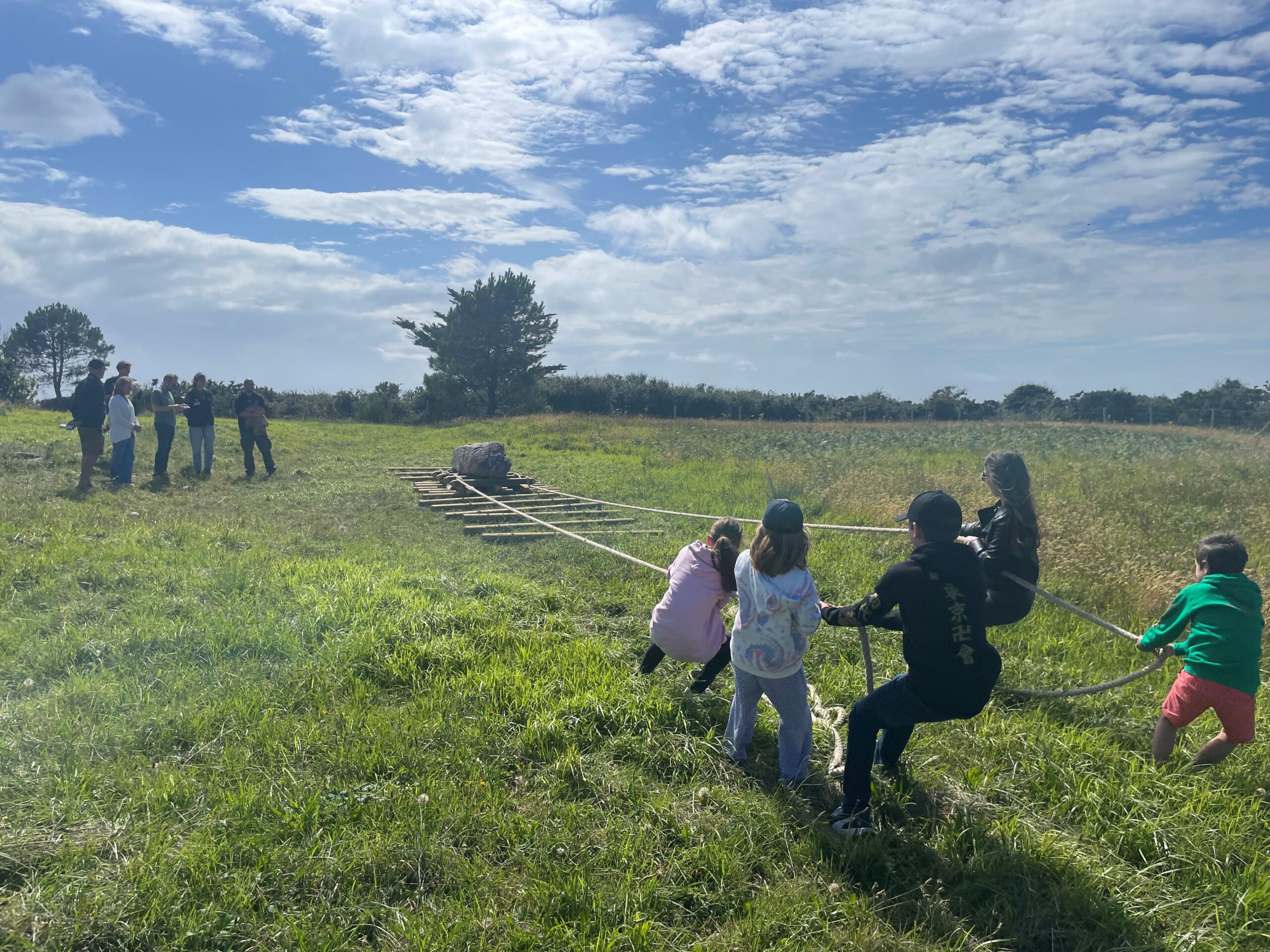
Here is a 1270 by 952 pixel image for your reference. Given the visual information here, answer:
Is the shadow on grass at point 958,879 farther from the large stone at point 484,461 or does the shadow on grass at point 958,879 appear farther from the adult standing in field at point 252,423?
the adult standing in field at point 252,423

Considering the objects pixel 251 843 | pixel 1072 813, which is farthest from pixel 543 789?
pixel 1072 813

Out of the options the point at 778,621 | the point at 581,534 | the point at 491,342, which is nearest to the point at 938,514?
the point at 778,621

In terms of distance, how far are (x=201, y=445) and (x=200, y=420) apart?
0.66 m

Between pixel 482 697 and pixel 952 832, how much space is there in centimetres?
277

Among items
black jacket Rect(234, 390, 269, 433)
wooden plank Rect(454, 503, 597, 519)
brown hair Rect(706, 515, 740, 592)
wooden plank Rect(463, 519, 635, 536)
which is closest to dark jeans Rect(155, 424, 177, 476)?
black jacket Rect(234, 390, 269, 433)

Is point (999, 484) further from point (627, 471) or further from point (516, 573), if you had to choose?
point (627, 471)

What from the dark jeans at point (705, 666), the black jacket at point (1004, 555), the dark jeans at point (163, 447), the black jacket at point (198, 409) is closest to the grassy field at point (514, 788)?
the dark jeans at point (705, 666)

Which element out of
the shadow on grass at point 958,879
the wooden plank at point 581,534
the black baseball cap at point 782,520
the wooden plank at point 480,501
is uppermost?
the black baseball cap at point 782,520

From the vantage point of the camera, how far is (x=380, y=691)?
4.89 meters

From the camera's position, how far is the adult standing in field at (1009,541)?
14.9 feet

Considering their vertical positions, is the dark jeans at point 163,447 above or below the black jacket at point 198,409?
below

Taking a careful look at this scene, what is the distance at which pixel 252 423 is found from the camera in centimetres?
1537

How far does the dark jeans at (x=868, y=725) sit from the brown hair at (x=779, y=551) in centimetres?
74

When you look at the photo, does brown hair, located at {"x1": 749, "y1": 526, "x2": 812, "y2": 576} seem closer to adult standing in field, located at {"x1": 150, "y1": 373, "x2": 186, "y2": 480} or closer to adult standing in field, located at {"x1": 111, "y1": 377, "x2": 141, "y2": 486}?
adult standing in field, located at {"x1": 111, "y1": 377, "x2": 141, "y2": 486}
